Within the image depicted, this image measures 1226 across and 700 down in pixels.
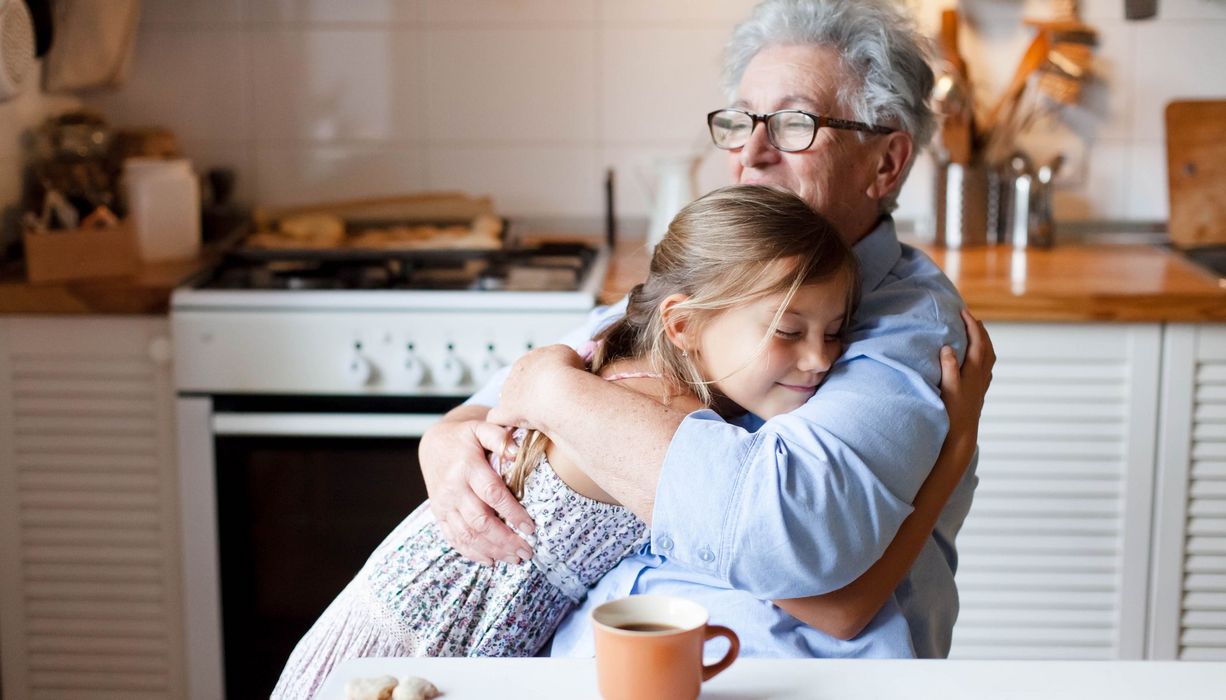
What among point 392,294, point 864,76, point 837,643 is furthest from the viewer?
point 392,294

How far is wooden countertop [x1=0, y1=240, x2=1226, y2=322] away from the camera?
2.30 metres

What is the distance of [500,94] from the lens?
295 cm

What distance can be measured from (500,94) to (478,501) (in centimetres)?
169

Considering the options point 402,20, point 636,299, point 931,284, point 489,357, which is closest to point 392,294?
point 489,357

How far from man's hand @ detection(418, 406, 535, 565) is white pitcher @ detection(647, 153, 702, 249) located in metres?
1.29

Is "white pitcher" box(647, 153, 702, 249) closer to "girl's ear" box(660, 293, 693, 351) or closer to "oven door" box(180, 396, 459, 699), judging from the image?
"oven door" box(180, 396, 459, 699)

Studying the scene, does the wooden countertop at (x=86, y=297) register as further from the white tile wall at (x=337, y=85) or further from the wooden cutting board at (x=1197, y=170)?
the wooden cutting board at (x=1197, y=170)

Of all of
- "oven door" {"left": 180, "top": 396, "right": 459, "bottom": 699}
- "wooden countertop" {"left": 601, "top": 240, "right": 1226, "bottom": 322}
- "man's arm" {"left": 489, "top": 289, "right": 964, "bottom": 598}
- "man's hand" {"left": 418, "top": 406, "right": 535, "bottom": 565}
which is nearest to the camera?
"man's arm" {"left": 489, "top": 289, "right": 964, "bottom": 598}

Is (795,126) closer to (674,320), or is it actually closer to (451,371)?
(674,320)

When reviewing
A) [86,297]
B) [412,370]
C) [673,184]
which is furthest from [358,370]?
[673,184]

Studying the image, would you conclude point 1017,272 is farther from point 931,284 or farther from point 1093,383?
point 931,284

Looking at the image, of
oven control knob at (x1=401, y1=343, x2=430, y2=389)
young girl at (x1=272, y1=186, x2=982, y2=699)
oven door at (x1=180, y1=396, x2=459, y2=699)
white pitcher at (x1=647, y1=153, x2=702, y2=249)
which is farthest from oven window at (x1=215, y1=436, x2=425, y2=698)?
young girl at (x1=272, y1=186, x2=982, y2=699)

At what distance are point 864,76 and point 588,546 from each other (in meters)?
0.61

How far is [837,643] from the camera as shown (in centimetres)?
131
